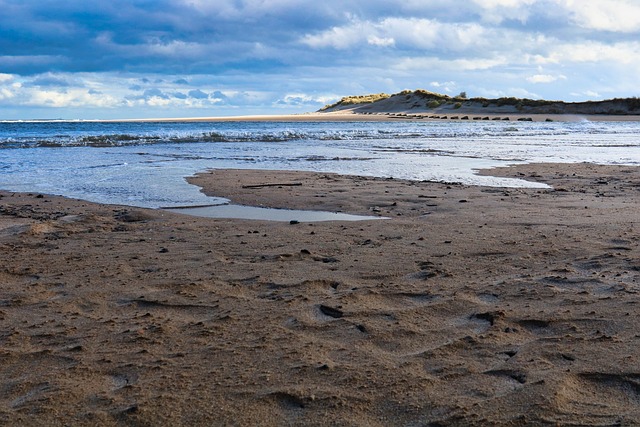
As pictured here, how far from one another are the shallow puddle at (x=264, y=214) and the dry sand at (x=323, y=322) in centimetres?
60

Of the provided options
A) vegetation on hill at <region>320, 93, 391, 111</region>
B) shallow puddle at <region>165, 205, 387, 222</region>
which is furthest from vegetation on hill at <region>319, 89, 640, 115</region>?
shallow puddle at <region>165, 205, 387, 222</region>

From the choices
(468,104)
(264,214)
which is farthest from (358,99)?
(264,214)

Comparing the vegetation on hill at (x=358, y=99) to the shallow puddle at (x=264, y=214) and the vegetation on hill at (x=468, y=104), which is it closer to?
the vegetation on hill at (x=468, y=104)

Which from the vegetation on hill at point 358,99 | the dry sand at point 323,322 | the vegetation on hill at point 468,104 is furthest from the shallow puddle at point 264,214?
the vegetation on hill at point 358,99

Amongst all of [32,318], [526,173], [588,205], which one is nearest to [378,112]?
[526,173]

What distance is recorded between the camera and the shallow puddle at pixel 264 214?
773 cm

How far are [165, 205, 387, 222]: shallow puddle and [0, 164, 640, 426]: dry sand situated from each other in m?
0.60

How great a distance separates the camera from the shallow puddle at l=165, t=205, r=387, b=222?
7734 mm

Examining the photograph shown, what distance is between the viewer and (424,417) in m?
2.79

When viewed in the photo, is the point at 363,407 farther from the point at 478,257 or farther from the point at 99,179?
the point at 99,179

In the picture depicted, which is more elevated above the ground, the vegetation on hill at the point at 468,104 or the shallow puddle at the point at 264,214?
the vegetation on hill at the point at 468,104

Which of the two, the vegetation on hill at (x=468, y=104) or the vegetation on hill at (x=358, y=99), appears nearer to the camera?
the vegetation on hill at (x=468, y=104)

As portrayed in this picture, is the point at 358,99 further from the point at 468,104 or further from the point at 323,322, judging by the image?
the point at 323,322

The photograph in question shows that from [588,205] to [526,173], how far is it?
4491 millimetres
